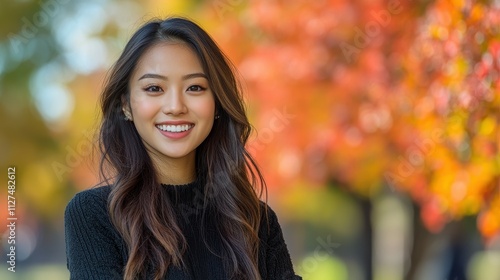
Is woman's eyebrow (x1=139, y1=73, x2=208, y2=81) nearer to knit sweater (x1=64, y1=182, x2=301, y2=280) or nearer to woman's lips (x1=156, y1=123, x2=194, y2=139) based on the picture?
woman's lips (x1=156, y1=123, x2=194, y2=139)

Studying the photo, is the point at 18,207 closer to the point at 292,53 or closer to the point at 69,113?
the point at 69,113

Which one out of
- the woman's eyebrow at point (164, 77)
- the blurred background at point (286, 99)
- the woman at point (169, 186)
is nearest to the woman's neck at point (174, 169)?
the woman at point (169, 186)

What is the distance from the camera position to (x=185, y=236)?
6.79ft

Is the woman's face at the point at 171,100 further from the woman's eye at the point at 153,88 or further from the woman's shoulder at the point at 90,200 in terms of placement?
the woman's shoulder at the point at 90,200

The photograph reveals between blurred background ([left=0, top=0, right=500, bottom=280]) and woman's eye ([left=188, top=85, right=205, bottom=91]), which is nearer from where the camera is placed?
woman's eye ([left=188, top=85, right=205, bottom=91])

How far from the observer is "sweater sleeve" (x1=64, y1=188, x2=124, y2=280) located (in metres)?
1.88

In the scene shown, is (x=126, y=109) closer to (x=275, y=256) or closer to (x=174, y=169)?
(x=174, y=169)

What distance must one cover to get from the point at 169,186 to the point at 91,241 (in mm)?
298

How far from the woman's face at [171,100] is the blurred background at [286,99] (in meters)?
2.74

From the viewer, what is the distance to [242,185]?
221 cm

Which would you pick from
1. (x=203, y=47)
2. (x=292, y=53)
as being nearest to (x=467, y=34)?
(x=292, y=53)

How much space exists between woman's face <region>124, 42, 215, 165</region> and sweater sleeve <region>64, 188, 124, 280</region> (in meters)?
0.22

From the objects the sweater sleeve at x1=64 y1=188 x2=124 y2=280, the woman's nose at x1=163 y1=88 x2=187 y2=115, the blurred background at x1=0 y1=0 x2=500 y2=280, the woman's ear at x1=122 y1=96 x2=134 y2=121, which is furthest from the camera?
the blurred background at x1=0 y1=0 x2=500 y2=280

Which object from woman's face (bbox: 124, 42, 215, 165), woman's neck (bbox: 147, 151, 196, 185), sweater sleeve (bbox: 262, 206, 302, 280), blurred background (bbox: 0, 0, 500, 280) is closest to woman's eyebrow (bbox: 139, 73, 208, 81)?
woman's face (bbox: 124, 42, 215, 165)
